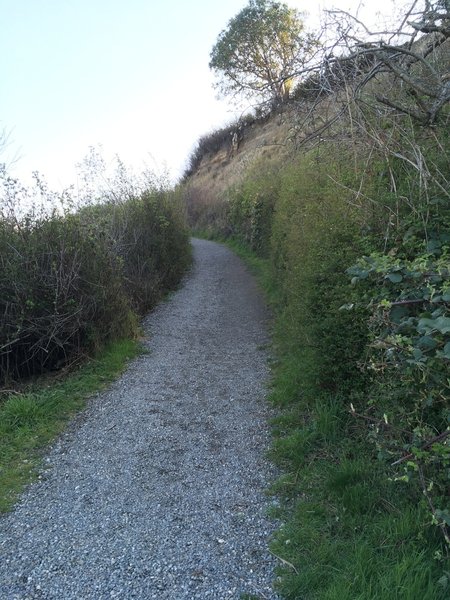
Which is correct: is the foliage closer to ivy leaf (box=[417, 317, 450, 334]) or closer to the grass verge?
ivy leaf (box=[417, 317, 450, 334])

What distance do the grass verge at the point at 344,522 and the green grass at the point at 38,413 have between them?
2.37m

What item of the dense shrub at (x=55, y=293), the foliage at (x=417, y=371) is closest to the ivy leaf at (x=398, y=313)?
the foliage at (x=417, y=371)

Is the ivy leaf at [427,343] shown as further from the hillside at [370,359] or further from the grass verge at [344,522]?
the grass verge at [344,522]

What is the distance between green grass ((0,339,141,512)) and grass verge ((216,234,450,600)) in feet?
7.77

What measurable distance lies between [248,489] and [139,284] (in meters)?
7.55

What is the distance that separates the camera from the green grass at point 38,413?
167 inches

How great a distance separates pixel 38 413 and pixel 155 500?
238 cm

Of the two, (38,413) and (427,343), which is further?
(38,413)

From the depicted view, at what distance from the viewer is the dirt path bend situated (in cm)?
287

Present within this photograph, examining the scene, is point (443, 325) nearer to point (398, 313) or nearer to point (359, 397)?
point (398, 313)

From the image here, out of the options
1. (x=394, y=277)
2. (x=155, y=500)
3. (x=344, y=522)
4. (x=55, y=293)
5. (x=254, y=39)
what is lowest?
(x=344, y=522)

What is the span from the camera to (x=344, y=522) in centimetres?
306

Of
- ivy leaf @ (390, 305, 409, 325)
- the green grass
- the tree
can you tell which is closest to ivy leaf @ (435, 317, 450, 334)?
ivy leaf @ (390, 305, 409, 325)

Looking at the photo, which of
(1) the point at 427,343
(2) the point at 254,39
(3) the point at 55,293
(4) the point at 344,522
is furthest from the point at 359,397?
(2) the point at 254,39
